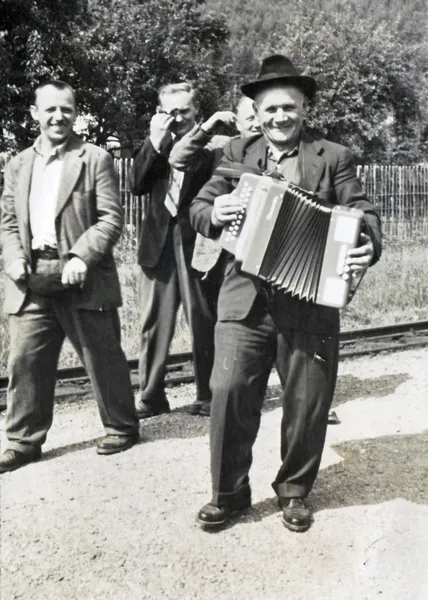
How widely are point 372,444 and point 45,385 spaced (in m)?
2.30

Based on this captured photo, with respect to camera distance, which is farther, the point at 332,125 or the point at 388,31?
the point at 388,31

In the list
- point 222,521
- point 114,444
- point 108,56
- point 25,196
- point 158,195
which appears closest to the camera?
point 222,521

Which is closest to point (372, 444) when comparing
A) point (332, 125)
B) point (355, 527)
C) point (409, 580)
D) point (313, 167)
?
point (355, 527)

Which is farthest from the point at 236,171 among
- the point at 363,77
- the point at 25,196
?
the point at 363,77

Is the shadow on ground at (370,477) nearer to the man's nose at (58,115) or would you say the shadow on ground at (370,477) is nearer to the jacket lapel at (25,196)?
the jacket lapel at (25,196)

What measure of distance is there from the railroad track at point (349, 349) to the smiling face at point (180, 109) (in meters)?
2.45

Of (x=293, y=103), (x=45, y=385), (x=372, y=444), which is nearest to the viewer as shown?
(x=293, y=103)

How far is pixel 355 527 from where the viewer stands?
Answer: 4.21 metres

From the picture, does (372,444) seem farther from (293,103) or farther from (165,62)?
(165,62)

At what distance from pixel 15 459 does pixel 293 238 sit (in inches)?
94.3

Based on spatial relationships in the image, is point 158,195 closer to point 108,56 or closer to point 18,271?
point 18,271

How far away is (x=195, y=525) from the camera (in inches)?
165

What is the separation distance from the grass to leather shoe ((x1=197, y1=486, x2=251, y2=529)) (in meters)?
3.81

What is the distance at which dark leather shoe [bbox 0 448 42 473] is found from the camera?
4.95 meters
